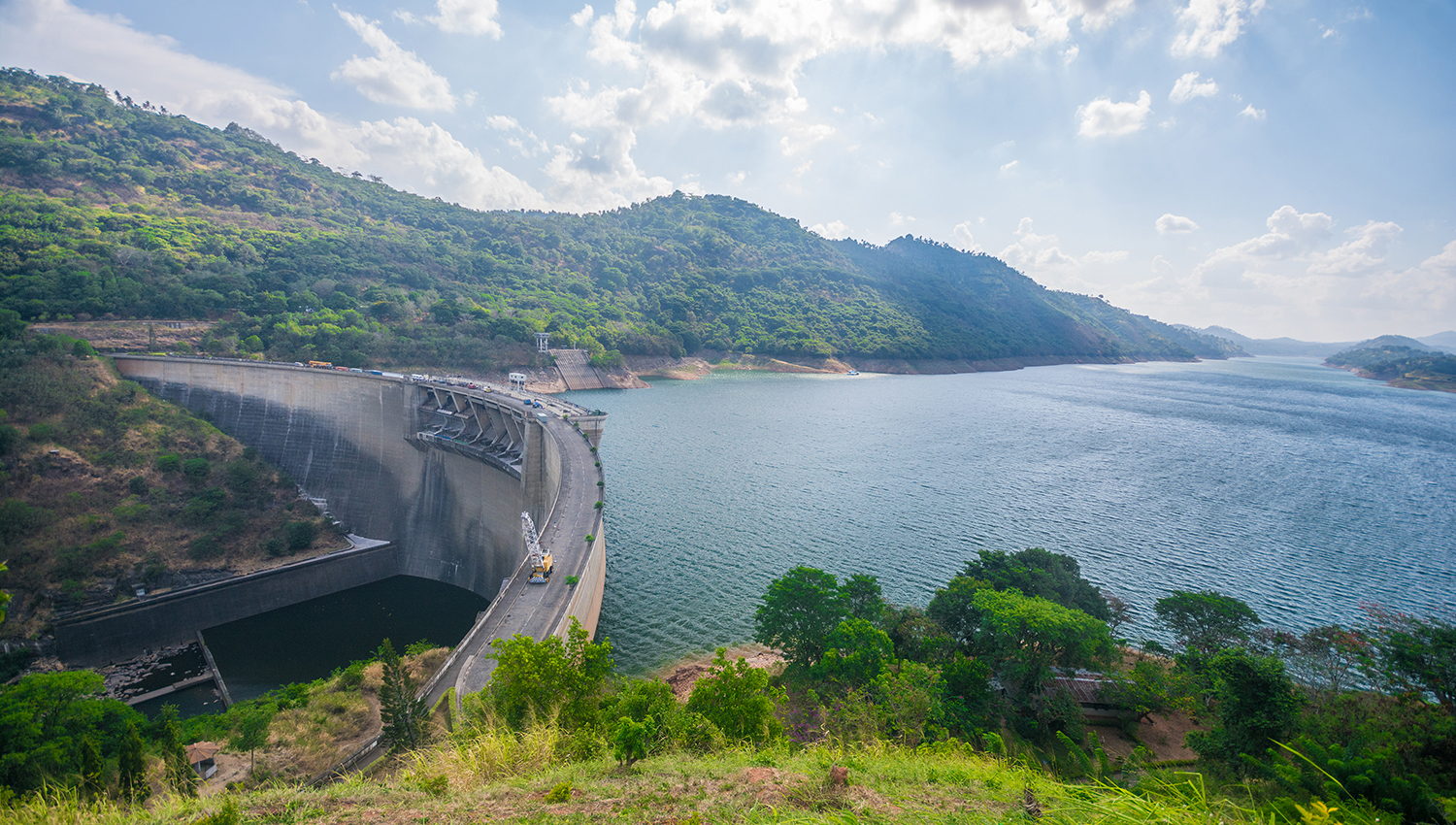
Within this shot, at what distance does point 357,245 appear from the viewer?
91500mm

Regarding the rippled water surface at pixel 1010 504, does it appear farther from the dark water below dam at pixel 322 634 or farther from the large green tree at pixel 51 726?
the large green tree at pixel 51 726

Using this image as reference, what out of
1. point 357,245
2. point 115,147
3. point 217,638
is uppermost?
point 115,147

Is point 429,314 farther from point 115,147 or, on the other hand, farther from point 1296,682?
point 1296,682

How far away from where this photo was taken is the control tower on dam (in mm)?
27344

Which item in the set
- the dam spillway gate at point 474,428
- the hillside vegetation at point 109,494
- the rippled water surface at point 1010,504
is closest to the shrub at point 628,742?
the rippled water surface at point 1010,504

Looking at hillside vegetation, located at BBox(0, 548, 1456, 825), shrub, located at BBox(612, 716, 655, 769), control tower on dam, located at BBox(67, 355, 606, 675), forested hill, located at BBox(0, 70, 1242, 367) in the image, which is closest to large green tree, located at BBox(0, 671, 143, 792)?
hillside vegetation, located at BBox(0, 548, 1456, 825)

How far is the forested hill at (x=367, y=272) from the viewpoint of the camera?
5441 centimetres

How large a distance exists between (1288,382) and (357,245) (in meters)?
197

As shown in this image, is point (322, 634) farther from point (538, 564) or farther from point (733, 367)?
point (733, 367)

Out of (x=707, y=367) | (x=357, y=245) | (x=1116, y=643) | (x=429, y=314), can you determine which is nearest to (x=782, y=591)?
Answer: (x=1116, y=643)

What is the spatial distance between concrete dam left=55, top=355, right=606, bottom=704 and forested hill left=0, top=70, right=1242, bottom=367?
18.4m

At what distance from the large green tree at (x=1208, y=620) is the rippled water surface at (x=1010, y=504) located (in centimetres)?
245

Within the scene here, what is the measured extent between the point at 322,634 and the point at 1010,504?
4110 centimetres

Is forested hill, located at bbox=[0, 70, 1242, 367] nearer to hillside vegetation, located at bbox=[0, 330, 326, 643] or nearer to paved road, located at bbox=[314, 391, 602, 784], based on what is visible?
hillside vegetation, located at bbox=[0, 330, 326, 643]
